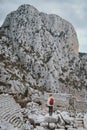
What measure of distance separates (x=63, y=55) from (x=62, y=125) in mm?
90881

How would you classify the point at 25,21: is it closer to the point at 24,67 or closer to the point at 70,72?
the point at 24,67

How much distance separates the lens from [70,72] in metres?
109

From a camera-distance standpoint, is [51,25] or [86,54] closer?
[51,25]

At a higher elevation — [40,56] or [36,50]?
[36,50]

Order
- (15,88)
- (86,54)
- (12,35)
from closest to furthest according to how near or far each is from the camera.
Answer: (15,88) → (12,35) → (86,54)

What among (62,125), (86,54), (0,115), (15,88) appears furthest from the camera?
(86,54)

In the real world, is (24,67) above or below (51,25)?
below

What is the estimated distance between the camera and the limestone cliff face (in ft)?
277

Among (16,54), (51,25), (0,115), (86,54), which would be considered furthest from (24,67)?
(0,115)

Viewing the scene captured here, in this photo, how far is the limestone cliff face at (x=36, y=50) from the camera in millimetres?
84375

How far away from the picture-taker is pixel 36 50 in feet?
308

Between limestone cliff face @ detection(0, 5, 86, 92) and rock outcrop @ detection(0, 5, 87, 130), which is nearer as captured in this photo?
rock outcrop @ detection(0, 5, 87, 130)

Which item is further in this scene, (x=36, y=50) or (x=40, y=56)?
(x=40, y=56)

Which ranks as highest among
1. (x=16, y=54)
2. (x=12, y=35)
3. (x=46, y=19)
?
(x=46, y=19)
